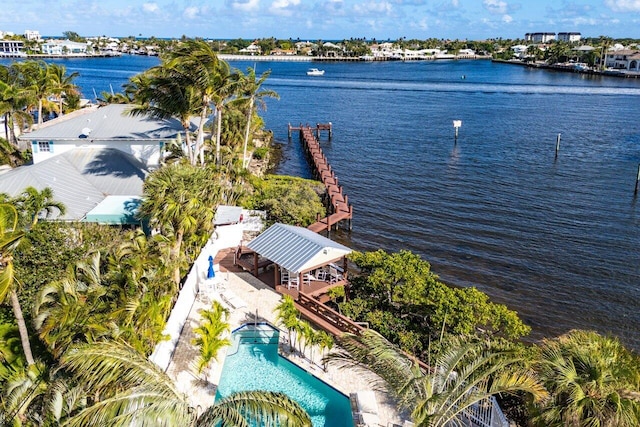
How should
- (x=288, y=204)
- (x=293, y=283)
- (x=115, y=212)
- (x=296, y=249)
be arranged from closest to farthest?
(x=296, y=249), (x=293, y=283), (x=115, y=212), (x=288, y=204)

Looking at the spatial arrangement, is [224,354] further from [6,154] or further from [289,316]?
[6,154]

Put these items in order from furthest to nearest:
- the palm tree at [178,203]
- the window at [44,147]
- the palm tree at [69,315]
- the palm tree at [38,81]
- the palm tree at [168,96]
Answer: the palm tree at [38,81] → the window at [44,147] → the palm tree at [168,96] → the palm tree at [178,203] → the palm tree at [69,315]

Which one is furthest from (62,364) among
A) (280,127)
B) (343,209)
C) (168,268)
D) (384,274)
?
(280,127)

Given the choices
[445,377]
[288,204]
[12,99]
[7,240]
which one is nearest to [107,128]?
[288,204]

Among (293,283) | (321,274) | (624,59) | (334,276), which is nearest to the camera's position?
(293,283)

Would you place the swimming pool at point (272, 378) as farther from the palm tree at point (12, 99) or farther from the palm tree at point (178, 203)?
the palm tree at point (12, 99)

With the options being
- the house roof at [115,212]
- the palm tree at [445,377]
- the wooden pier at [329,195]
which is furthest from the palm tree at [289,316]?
the wooden pier at [329,195]

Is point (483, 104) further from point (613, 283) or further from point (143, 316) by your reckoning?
point (143, 316)
